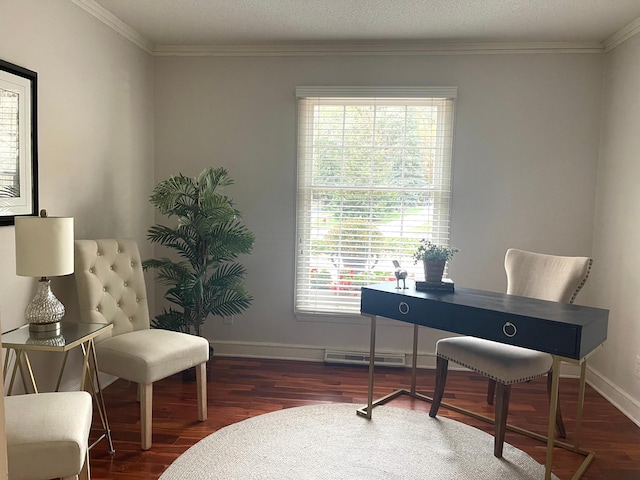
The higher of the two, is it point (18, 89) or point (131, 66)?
point (131, 66)

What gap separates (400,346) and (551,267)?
4.66 feet

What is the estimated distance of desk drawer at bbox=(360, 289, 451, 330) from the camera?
8.15ft

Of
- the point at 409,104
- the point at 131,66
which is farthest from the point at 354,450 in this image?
the point at 131,66

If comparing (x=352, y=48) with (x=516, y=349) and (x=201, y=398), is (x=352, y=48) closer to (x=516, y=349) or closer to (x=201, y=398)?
(x=516, y=349)

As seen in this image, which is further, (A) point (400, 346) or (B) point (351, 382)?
(A) point (400, 346)

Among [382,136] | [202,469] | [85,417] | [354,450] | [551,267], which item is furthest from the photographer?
[382,136]

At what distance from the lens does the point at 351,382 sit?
11.4ft

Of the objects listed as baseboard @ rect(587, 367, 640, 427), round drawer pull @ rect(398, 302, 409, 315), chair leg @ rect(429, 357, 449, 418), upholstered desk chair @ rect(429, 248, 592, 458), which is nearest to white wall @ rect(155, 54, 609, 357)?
baseboard @ rect(587, 367, 640, 427)

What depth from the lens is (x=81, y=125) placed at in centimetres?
302

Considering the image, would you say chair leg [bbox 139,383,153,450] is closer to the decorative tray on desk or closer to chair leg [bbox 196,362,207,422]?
chair leg [bbox 196,362,207,422]

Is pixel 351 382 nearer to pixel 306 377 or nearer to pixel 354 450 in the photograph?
pixel 306 377

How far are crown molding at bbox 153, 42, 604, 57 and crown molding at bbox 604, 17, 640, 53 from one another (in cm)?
7

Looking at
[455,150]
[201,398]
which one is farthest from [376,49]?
[201,398]

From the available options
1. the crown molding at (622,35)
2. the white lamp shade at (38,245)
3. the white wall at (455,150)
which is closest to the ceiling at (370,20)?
the crown molding at (622,35)
